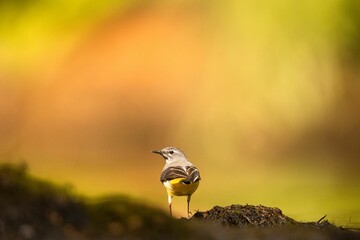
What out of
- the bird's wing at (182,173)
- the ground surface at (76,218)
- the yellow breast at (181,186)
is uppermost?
the bird's wing at (182,173)

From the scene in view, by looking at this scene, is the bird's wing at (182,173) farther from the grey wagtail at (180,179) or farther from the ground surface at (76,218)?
the ground surface at (76,218)

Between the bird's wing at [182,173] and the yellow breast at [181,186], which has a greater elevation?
the bird's wing at [182,173]

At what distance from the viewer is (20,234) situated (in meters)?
6.05

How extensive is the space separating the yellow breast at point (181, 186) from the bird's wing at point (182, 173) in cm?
5

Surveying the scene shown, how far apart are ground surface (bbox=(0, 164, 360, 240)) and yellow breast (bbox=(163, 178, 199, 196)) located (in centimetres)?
337

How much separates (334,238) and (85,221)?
2172 mm

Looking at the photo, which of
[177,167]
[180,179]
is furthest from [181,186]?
[177,167]

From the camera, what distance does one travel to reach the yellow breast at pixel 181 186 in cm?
1051

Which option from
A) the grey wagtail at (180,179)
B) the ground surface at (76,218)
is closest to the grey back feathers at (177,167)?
the grey wagtail at (180,179)

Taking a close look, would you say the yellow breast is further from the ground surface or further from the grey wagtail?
the ground surface

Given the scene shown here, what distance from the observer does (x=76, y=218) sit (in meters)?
6.39

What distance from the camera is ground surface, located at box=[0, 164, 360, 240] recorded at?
6141 millimetres

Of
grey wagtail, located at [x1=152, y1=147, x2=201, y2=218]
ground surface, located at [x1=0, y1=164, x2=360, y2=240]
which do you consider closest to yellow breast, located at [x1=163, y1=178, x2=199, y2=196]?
grey wagtail, located at [x1=152, y1=147, x2=201, y2=218]

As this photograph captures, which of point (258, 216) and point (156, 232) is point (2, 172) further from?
point (258, 216)
